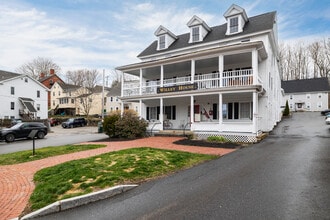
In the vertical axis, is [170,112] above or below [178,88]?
below

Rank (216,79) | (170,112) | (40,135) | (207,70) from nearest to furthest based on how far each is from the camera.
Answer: (216,79) < (207,70) < (40,135) < (170,112)

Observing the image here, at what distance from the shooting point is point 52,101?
64125 mm

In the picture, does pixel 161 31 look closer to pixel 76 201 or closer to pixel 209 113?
pixel 209 113

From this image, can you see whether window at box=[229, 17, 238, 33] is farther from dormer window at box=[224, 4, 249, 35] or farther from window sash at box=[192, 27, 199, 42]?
window sash at box=[192, 27, 199, 42]

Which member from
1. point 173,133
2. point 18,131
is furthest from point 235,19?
point 18,131

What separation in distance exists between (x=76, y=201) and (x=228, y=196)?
11.6 feet

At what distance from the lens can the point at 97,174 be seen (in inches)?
253

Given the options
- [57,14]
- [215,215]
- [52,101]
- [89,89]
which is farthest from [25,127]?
[52,101]

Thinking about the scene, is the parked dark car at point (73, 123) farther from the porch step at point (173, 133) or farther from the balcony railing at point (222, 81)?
the porch step at point (173, 133)

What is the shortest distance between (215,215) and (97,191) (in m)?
2.96

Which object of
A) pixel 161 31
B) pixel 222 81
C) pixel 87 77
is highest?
pixel 87 77

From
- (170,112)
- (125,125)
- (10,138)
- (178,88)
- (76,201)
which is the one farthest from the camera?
(170,112)

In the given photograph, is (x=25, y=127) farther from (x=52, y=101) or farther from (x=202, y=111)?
(x=52, y=101)

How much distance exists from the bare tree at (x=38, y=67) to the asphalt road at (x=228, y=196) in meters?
76.5
